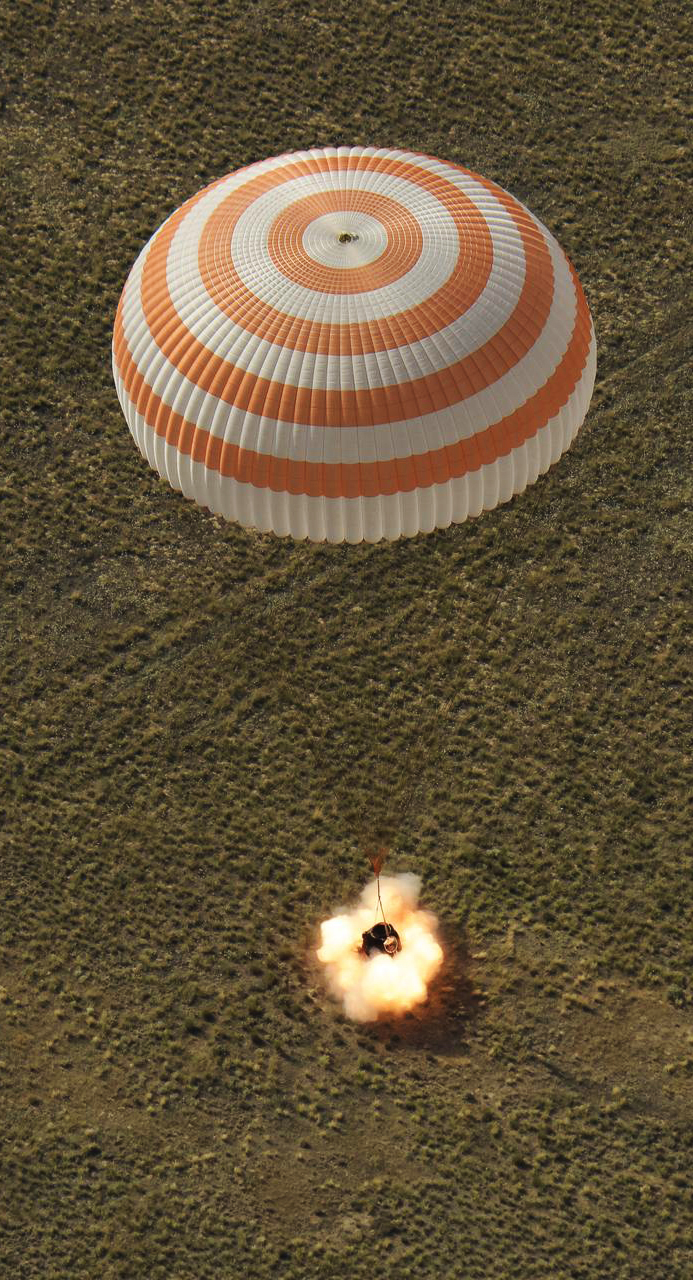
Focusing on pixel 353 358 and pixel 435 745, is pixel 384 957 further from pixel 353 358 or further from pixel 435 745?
pixel 353 358

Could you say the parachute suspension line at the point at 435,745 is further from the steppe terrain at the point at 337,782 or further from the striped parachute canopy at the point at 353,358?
the striped parachute canopy at the point at 353,358

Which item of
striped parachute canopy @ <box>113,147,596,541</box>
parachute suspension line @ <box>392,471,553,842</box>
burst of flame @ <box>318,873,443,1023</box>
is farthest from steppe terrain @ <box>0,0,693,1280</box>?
striped parachute canopy @ <box>113,147,596,541</box>

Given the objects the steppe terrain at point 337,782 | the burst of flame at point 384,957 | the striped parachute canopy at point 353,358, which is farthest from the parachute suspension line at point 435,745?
the striped parachute canopy at point 353,358

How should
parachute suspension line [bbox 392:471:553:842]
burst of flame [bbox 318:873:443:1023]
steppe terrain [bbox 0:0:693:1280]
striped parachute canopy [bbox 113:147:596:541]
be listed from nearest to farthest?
striped parachute canopy [bbox 113:147:596:541] → steppe terrain [bbox 0:0:693:1280] → burst of flame [bbox 318:873:443:1023] → parachute suspension line [bbox 392:471:553:842]

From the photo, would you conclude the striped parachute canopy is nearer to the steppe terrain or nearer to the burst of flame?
the steppe terrain

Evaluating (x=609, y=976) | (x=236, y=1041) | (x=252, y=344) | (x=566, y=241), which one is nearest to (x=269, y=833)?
(x=236, y=1041)

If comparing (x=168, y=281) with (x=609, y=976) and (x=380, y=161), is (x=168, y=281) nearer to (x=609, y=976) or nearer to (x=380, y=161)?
(x=380, y=161)
